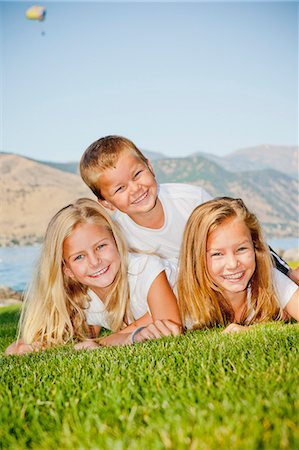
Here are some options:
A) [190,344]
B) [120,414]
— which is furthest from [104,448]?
[190,344]

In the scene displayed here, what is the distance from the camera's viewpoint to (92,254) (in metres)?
5.21

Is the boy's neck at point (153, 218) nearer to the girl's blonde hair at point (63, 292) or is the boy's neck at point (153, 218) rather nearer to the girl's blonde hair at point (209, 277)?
the girl's blonde hair at point (63, 292)

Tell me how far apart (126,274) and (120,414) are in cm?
328

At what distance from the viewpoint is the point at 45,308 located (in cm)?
570

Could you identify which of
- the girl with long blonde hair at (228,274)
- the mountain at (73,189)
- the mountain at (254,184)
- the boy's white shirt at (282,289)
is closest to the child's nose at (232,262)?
the girl with long blonde hair at (228,274)

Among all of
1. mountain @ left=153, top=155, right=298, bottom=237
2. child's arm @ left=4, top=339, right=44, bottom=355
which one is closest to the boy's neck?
Result: child's arm @ left=4, top=339, right=44, bottom=355

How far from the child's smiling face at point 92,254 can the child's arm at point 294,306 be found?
1.68 meters

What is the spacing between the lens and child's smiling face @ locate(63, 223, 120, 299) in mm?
5215

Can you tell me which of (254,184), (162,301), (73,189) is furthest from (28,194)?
(162,301)

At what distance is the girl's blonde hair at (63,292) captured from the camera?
5.37 meters

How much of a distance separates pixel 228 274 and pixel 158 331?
82cm

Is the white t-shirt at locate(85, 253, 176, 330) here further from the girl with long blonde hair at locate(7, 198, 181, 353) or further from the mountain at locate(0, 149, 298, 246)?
the mountain at locate(0, 149, 298, 246)

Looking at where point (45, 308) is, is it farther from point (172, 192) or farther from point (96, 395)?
point (96, 395)

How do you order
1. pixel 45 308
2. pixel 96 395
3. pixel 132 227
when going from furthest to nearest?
1. pixel 132 227
2. pixel 45 308
3. pixel 96 395
